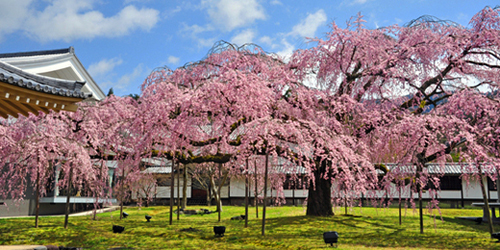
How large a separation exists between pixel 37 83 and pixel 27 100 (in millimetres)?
404

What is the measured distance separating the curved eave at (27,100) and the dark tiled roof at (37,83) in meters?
0.08

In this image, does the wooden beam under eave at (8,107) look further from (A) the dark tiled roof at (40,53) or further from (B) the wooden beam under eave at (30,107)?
(A) the dark tiled roof at (40,53)

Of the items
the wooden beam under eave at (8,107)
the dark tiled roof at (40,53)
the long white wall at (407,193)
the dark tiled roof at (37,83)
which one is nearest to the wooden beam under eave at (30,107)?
the wooden beam under eave at (8,107)

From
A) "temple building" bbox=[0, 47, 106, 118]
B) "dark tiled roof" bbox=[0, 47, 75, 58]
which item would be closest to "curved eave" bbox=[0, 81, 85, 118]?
Answer: "temple building" bbox=[0, 47, 106, 118]

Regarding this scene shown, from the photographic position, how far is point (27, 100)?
21.7 feet

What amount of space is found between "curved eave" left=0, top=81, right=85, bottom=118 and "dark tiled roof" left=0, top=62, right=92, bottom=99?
0.08 metres

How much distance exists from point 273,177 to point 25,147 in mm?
10388

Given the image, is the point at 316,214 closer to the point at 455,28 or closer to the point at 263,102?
the point at 263,102

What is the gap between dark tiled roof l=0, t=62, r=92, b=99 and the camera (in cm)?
614

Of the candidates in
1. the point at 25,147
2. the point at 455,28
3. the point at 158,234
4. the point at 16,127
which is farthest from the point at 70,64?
the point at 455,28

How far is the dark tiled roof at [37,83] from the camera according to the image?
614cm

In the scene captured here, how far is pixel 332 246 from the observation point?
9828 millimetres

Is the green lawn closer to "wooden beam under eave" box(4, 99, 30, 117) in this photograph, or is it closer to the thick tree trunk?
the thick tree trunk

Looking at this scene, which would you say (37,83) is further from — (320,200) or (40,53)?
(40,53)
